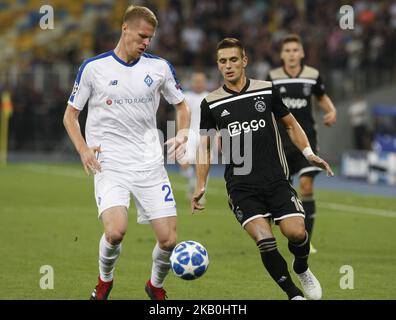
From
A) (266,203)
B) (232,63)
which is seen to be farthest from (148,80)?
(266,203)

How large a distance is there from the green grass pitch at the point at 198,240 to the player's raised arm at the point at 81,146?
1471mm

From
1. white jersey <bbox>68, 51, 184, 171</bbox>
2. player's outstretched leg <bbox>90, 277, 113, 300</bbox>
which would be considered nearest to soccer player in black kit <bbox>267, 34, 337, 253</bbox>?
white jersey <bbox>68, 51, 184, 171</bbox>

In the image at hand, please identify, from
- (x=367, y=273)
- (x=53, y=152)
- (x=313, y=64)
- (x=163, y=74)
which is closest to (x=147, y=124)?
(x=163, y=74)

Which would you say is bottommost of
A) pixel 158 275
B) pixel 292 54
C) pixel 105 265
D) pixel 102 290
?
Result: pixel 102 290

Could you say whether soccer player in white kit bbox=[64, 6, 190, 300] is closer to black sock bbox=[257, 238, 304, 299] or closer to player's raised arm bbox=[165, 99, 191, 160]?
player's raised arm bbox=[165, 99, 191, 160]

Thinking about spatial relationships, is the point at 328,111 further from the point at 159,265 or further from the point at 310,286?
the point at 159,265

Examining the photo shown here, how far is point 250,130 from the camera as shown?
9492 millimetres

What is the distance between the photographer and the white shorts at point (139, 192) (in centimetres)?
926

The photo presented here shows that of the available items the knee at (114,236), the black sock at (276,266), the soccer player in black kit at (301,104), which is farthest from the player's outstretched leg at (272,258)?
the soccer player in black kit at (301,104)

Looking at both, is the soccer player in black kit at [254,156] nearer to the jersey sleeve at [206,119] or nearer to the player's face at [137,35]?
the jersey sleeve at [206,119]

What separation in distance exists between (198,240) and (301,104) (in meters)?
2.50

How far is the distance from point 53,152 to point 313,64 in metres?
8.69

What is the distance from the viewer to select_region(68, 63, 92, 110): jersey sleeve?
9305 millimetres

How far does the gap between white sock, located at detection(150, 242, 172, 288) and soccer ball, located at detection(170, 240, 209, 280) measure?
230mm
